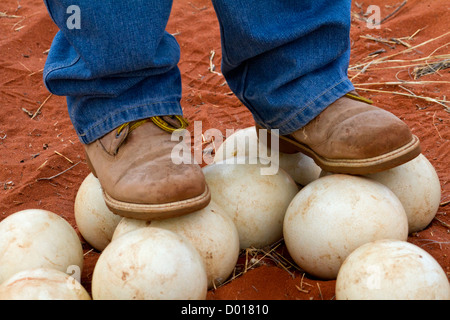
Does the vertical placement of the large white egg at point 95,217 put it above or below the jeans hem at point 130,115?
below

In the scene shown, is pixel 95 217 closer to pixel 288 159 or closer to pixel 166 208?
pixel 166 208

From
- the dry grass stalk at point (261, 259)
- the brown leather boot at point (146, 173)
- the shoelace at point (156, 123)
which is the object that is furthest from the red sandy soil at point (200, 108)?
the shoelace at point (156, 123)

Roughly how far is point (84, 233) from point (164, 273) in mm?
1009

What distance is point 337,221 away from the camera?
231 cm

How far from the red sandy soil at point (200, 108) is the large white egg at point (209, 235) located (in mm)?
71

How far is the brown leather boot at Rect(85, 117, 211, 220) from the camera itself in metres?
2.32

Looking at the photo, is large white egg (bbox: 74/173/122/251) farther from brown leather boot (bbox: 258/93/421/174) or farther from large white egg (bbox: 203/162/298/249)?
brown leather boot (bbox: 258/93/421/174)

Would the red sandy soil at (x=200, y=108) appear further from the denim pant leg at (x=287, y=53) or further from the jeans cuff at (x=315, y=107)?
the denim pant leg at (x=287, y=53)

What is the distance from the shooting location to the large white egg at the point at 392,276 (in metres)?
1.90

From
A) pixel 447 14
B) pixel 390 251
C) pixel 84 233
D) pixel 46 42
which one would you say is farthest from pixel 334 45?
pixel 46 42

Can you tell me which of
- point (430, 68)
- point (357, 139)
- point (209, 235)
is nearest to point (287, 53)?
point (357, 139)

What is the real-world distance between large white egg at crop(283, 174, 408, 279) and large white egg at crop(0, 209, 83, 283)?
3.05 feet

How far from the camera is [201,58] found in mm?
5359

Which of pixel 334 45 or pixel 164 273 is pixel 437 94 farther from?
pixel 164 273
